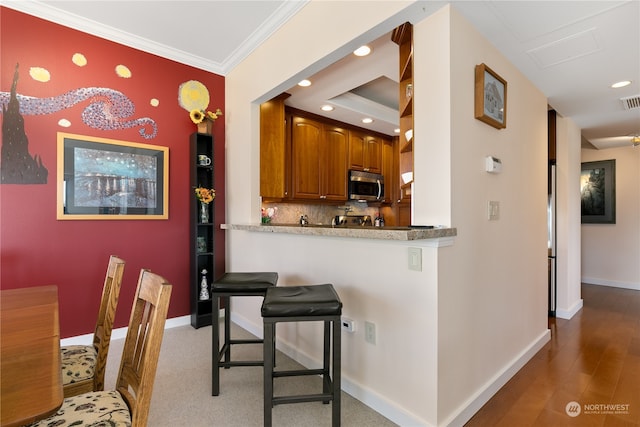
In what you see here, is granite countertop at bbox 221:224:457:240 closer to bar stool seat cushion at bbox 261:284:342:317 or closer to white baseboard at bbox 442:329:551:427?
bar stool seat cushion at bbox 261:284:342:317

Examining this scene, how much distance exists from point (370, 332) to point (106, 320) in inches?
55.8

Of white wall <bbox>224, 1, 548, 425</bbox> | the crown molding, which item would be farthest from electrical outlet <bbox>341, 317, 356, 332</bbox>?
the crown molding

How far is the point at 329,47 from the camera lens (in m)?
2.10

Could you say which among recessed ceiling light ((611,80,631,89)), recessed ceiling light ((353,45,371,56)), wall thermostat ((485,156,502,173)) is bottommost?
wall thermostat ((485,156,502,173))

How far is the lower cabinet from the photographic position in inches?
124

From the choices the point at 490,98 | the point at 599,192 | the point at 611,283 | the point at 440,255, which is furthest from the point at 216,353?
the point at 599,192

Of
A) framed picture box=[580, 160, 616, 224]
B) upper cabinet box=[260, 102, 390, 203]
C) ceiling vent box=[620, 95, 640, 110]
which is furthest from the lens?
framed picture box=[580, 160, 616, 224]

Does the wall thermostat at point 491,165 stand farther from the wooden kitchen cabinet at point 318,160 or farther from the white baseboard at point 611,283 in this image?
the white baseboard at point 611,283

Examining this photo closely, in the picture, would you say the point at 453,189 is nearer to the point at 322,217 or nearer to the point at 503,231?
the point at 503,231

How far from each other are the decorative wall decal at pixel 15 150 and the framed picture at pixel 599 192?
308 inches

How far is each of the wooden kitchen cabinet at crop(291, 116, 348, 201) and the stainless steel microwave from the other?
0.42 feet

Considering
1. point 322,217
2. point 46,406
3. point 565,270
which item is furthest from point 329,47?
point 565,270

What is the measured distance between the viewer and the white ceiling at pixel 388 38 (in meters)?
1.85

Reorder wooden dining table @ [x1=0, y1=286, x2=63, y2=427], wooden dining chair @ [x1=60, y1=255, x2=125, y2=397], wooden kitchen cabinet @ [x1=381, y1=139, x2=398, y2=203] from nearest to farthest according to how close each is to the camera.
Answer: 1. wooden dining table @ [x1=0, y1=286, x2=63, y2=427]
2. wooden dining chair @ [x1=60, y1=255, x2=125, y2=397]
3. wooden kitchen cabinet @ [x1=381, y1=139, x2=398, y2=203]
